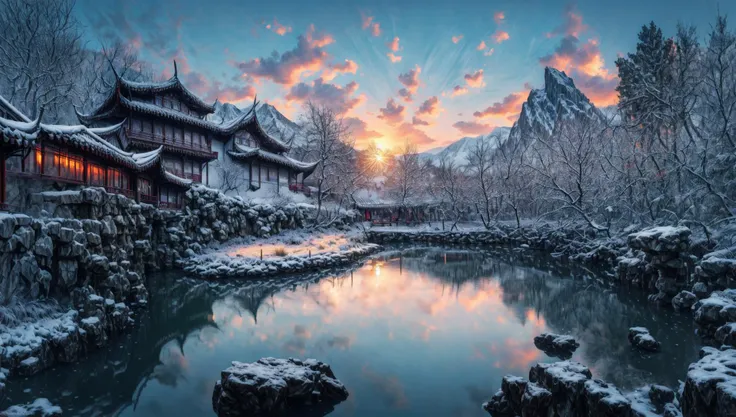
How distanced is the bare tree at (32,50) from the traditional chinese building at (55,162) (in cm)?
1258

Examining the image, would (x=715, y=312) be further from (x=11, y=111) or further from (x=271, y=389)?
(x=11, y=111)

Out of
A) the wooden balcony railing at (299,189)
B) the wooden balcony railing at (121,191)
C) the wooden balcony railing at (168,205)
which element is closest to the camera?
the wooden balcony railing at (121,191)

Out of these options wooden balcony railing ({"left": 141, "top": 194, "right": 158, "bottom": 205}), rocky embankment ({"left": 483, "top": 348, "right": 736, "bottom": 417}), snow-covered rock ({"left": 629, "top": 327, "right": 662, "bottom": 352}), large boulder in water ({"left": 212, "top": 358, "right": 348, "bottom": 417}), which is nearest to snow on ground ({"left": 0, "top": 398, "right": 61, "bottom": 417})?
large boulder in water ({"left": 212, "top": 358, "right": 348, "bottom": 417})

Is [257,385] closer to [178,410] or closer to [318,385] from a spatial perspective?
[318,385]

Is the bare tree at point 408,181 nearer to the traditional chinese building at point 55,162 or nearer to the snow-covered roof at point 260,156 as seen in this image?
the snow-covered roof at point 260,156

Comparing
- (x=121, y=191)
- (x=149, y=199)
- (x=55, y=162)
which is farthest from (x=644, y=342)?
(x=149, y=199)

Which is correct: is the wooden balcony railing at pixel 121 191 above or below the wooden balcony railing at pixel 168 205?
above

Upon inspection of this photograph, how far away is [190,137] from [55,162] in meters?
19.3

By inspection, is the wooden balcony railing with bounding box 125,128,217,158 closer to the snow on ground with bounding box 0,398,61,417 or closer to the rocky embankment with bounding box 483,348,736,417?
the snow on ground with bounding box 0,398,61,417

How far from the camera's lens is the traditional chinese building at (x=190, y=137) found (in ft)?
93.5

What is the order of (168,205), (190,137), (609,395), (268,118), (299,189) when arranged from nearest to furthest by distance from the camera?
1. (609,395)
2. (168,205)
3. (190,137)
4. (299,189)
5. (268,118)

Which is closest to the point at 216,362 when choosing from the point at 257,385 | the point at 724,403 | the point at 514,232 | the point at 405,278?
the point at 257,385

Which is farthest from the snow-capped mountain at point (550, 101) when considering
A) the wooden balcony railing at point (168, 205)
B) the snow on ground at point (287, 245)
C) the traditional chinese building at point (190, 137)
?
the wooden balcony railing at point (168, 205)

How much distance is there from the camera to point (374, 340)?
1191 centimetres
